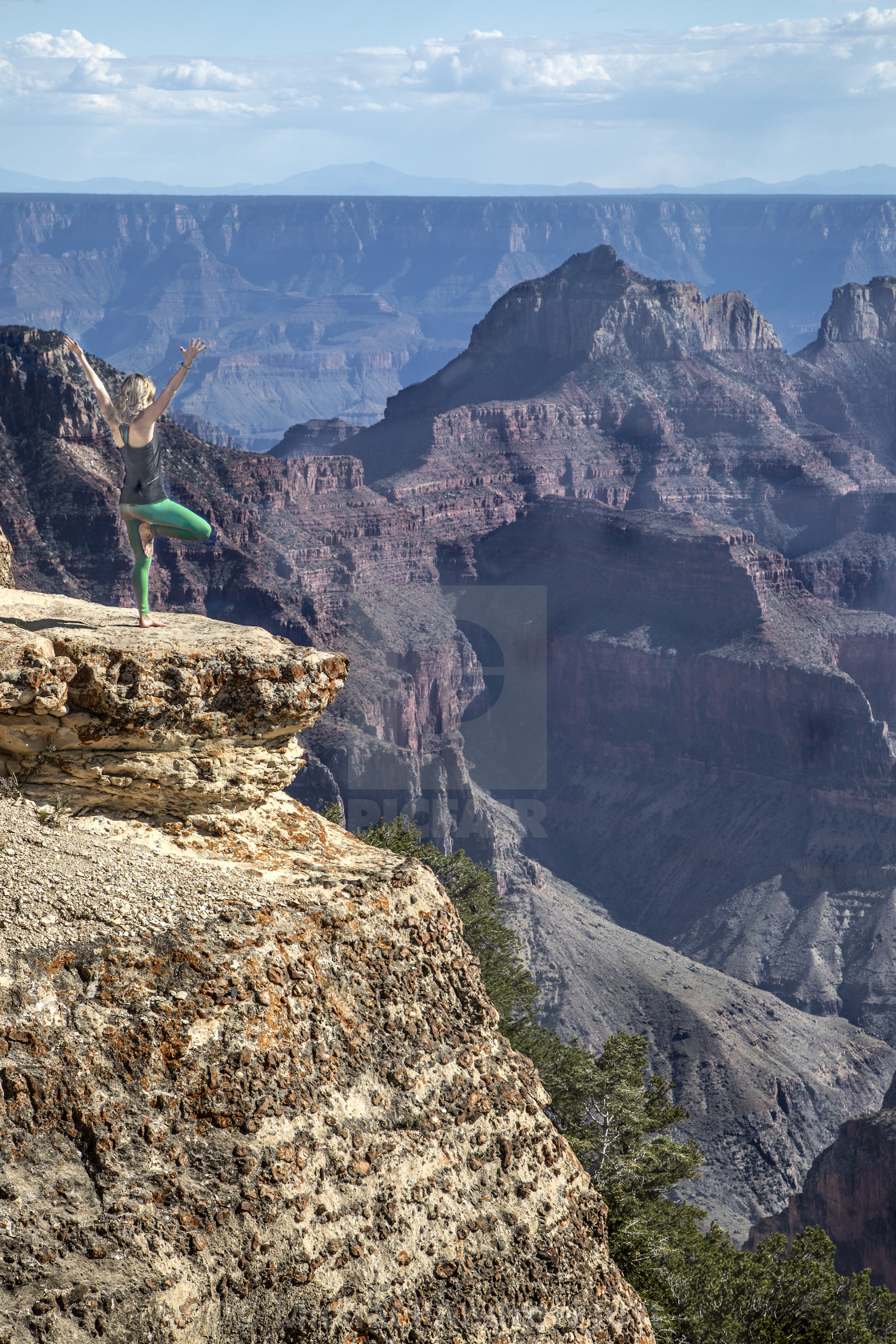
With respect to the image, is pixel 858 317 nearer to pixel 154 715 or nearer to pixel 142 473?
pixel 142 473

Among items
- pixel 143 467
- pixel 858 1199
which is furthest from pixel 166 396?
pixel 858 1199

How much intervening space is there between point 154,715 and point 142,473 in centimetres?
434

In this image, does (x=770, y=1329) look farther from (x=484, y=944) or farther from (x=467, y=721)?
(x=467, y=721)

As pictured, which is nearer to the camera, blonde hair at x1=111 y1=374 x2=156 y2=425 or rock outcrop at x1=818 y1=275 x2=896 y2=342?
blonde hair at x1=111 y1=374 x2=156 y2=425

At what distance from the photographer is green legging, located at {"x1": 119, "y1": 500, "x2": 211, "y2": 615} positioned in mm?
17797

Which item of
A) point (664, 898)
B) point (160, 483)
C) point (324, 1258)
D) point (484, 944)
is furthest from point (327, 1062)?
point (664, 898)

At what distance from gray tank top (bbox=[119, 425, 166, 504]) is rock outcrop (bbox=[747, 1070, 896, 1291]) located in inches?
1582

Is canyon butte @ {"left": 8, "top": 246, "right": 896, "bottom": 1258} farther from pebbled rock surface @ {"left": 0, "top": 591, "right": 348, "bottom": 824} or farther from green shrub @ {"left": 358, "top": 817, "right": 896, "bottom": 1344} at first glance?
pebbled rock surface @ {"left": 0, "top": 591, "right": 348, "bottom": 824}

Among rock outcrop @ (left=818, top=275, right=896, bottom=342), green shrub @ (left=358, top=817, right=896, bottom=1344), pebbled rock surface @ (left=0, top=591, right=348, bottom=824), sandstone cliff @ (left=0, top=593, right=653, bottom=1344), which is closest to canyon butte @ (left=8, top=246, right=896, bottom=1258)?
green shrub @ (left=358, top=817, right=896, bottom=1344)

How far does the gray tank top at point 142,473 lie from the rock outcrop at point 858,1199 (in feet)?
132

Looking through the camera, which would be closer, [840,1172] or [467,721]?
[840,1172]

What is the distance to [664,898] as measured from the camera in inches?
3765

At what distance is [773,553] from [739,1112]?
6028 centimetres

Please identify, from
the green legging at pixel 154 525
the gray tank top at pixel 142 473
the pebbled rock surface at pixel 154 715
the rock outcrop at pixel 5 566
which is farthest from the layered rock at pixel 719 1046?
the gray tank top at pixel 142 473
